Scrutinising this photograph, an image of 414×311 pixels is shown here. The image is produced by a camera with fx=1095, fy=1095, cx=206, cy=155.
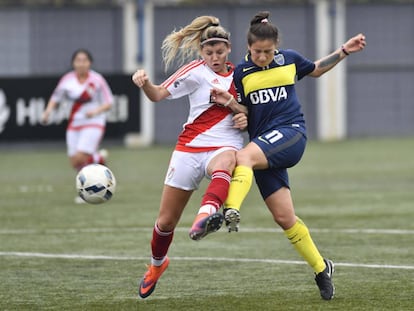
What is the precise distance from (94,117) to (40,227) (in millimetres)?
4748

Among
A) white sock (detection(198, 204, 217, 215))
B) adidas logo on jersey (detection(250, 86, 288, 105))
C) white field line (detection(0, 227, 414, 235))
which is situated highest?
adidas logo on jersey (detection(250, 86, 288, 105))

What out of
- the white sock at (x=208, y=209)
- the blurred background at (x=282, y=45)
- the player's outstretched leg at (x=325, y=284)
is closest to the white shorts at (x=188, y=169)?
the white sock at (x=208, y=209)

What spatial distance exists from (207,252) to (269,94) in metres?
3.16

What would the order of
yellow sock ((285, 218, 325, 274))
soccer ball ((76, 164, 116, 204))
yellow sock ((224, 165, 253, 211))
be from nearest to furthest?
1. yellow sock ((224, 165, 253, 211))
2. yellow sock ((285, 218, 325, 274))
3. soccer ball ((76, 164, 116, 204))

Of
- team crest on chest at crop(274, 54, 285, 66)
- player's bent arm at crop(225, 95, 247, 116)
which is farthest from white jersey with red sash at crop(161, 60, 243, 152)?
team crest on chest at crop(274, 54, 285, 66)

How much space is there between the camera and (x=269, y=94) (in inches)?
309

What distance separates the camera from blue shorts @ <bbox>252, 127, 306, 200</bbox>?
767cm

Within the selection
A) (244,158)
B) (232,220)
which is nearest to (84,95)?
(244,158)

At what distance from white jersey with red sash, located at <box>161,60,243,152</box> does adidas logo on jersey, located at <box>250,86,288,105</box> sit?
195 millimetres

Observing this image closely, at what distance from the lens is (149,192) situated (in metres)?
17.6

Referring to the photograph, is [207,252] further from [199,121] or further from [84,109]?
[84,109]

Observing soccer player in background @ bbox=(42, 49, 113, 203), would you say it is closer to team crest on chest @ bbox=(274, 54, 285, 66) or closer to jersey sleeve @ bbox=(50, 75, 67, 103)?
jersey sleeve @ bbox=(50, 75, 67, 103)

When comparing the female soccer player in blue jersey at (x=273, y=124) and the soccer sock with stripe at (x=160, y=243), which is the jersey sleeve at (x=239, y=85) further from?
the soccer sock with stripe at (x=160, y=243)

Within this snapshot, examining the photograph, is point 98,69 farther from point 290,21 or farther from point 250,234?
point 250,234
